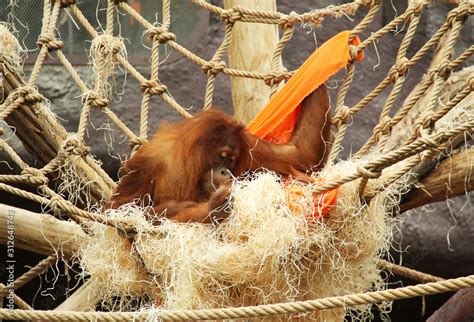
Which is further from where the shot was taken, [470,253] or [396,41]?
[396,41]

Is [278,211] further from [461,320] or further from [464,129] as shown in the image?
[461,320]

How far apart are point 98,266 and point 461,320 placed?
1.05 meters

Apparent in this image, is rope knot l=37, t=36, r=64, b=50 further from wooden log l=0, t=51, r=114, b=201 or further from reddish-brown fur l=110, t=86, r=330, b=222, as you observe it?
reddish-brown fur l=110, t=86, r=330, b=222

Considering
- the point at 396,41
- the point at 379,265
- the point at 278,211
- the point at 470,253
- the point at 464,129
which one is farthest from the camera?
the point at 396,41

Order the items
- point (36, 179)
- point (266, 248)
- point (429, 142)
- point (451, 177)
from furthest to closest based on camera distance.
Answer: point (36, 179) → point (451, 177) → point (266, 248) → point (429, 142)

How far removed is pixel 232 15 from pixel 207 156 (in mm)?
569

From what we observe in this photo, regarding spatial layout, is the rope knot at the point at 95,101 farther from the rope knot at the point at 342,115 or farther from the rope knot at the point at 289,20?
the rope knot at the point at 342,115

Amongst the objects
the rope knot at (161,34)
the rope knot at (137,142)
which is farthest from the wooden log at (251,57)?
the rope knot at (137,142)

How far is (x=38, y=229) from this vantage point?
2654 millimetres

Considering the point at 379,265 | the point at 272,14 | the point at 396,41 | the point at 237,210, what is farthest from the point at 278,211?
the point at 396,41

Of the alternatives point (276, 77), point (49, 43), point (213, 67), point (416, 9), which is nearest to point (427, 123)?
point (416, 9)

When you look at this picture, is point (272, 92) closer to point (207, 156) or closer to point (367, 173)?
point (207, 156)

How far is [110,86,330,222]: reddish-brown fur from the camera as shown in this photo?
2676mm

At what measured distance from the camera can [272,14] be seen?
3.03m
